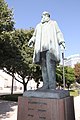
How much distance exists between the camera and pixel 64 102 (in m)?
5.11

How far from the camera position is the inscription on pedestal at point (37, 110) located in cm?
505

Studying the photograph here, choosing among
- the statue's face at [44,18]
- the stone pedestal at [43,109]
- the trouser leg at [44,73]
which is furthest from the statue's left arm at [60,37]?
the stone pedestal at [43,109]

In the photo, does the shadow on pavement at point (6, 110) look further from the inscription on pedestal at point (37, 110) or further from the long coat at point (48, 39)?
the long coat at point (48, 39)

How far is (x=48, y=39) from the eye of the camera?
19.2 ft

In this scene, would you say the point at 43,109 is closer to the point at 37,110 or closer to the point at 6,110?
the point at 37,110

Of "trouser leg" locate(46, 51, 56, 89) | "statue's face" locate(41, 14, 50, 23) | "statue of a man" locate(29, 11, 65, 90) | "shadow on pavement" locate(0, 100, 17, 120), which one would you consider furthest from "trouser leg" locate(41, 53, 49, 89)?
"shadow on pavement" locate(0, 100, 17, 120)

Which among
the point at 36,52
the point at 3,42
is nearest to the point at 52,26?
the point at 36,52

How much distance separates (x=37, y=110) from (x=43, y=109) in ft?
0.56

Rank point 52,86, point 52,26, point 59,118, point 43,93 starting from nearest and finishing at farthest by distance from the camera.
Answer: point 59,118, point 43,93, point 52,86, point 52,26

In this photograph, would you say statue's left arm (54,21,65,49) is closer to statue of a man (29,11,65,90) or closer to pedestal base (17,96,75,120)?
statue of a man (29,11,65,90)

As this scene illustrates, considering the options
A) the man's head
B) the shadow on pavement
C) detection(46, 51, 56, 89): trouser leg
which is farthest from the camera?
the shadow on pavement

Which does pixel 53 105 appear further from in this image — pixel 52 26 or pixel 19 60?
pixel 19 60

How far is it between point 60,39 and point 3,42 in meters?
7.99

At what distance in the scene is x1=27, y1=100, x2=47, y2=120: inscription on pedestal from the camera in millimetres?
5055
